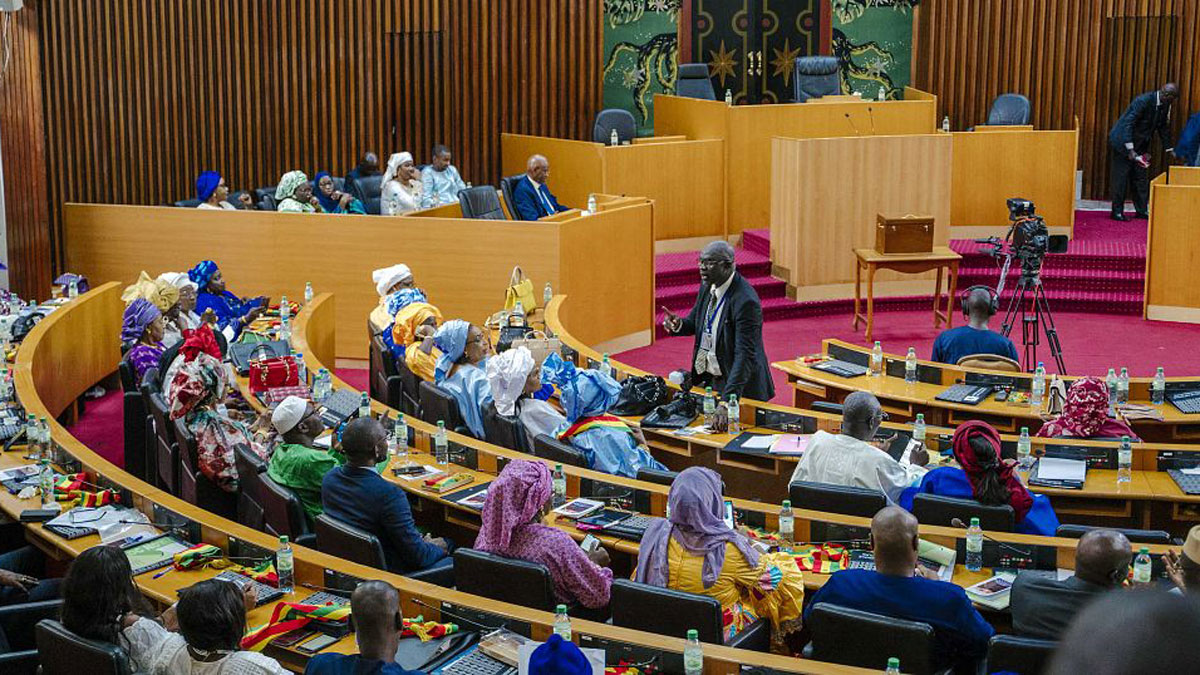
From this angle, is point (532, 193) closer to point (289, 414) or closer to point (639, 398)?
point (639, 398)

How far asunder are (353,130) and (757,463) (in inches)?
353

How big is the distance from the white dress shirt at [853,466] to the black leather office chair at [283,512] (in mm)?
2198

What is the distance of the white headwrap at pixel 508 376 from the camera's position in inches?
280

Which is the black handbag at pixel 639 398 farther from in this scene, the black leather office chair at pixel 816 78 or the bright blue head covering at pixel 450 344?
the black leather office chair at pixel 816 78

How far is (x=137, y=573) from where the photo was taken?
5211 millimetres

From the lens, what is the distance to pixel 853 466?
612cm

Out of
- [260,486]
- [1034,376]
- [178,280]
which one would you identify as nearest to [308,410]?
[260,486]

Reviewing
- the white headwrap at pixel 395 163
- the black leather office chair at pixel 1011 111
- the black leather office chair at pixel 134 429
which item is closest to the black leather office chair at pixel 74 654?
the black leather office chair at pixel 134 429

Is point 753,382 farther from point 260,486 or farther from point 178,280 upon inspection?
point 178,280

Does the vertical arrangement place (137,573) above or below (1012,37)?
below

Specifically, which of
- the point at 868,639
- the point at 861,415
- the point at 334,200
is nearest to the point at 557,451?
the point at 861,415

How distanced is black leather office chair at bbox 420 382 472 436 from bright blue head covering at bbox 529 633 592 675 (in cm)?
413

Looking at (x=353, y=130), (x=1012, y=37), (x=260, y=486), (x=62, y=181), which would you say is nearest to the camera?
(x=260, y=486)

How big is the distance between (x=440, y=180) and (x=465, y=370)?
612 cm
